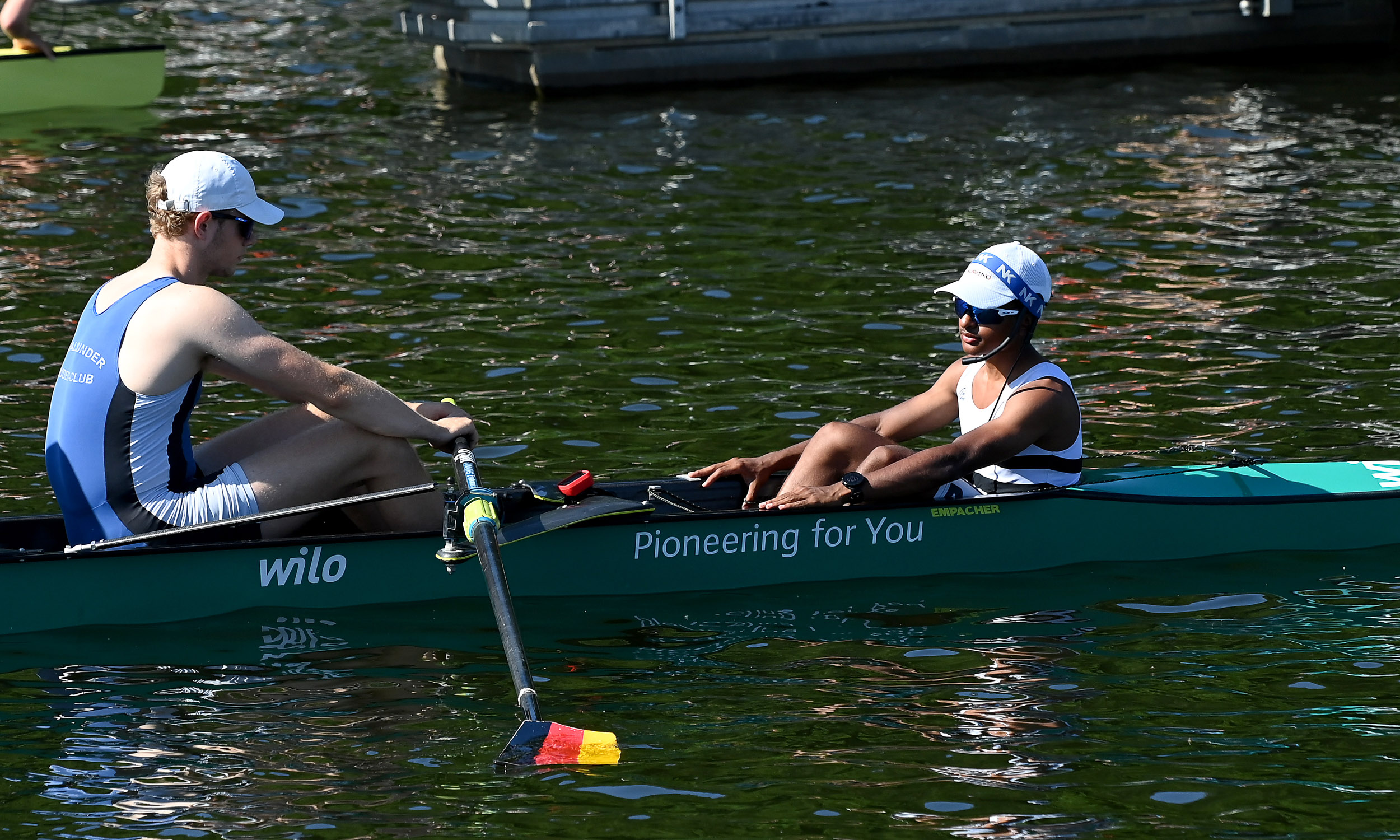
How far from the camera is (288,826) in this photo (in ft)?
17.8

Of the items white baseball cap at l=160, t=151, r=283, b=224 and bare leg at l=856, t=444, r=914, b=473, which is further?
bare leg at l=856, t=444, r=914, b=473

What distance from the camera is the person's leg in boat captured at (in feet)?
25.2

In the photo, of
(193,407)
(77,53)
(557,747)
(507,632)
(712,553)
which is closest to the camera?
(557,747)

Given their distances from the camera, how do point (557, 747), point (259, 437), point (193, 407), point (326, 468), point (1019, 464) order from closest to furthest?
point (557, 747)
point (193, 407)
point (326, 468)
point (259, 437)
point (1019, 464)

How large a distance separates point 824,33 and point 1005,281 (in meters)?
12.8

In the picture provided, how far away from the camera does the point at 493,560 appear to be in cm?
664

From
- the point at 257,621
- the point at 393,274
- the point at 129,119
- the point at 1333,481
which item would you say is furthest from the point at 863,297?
the point at 129,119

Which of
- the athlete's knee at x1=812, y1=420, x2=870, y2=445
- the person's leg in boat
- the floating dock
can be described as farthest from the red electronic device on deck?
the floating dock

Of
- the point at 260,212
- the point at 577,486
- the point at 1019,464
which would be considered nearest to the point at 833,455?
the point at 1019,464

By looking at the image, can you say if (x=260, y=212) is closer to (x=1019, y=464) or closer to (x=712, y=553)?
(x=712, y=553)

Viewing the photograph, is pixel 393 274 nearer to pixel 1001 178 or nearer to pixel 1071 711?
pixel 1001 178

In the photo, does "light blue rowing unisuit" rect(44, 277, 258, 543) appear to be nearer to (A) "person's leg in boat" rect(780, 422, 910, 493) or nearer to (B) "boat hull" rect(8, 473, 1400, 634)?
(B) "boat hull" rect(8, 473, 1400, 634)

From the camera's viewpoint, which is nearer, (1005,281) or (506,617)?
(506,617)

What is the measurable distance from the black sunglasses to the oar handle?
1183mm
